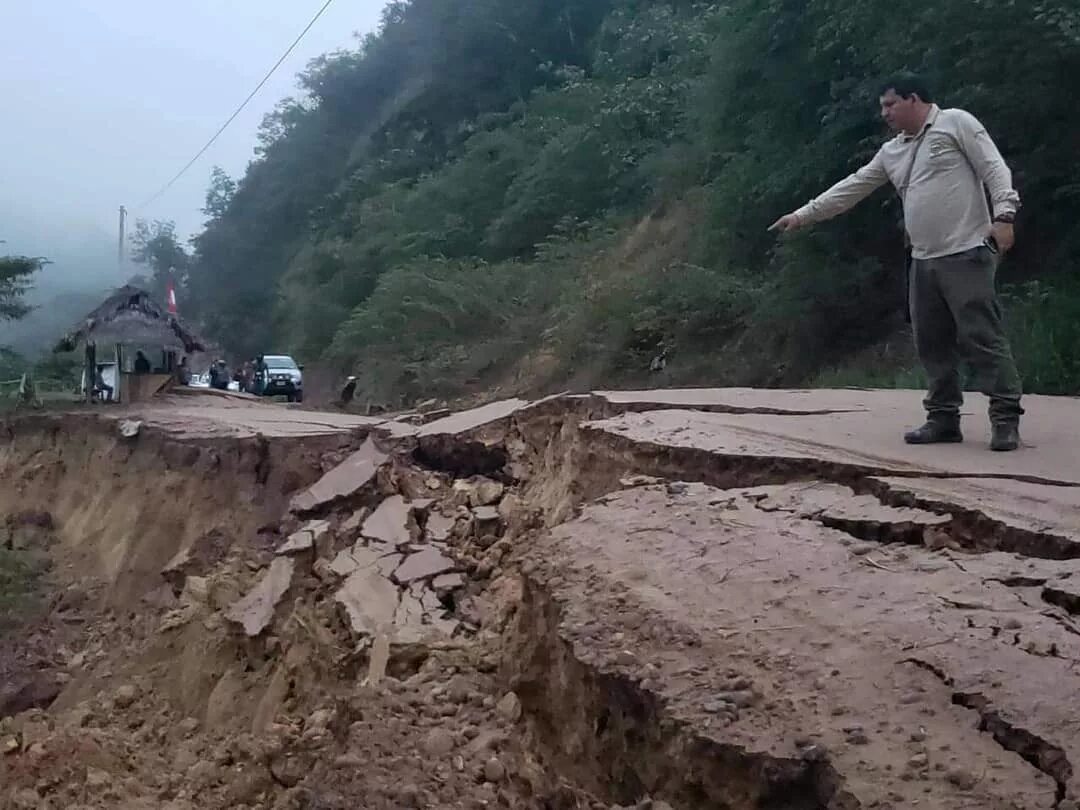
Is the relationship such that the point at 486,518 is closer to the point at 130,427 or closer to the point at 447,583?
the point at 447,583

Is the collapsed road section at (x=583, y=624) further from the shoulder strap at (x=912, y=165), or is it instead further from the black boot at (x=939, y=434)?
the shoulder strap at (x=912, y=165)

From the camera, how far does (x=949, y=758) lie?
207cm

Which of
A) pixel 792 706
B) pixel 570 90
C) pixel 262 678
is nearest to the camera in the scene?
pixel 792 706

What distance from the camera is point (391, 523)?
6004mm

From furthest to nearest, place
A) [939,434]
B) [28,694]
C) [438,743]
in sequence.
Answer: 1. [28,694]
2. [939,434]
3. [438,743]

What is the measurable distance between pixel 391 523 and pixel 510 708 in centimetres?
269

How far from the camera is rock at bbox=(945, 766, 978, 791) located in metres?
1.98

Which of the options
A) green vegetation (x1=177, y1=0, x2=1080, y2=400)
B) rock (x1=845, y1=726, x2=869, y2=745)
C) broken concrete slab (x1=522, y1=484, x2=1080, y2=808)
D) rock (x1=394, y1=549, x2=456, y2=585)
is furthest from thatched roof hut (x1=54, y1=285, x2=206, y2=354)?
rock (x1=845, y1=726, x2=869, y2=745)

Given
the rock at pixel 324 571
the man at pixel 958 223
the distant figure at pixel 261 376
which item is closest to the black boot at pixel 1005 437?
the man at pixel 958 223

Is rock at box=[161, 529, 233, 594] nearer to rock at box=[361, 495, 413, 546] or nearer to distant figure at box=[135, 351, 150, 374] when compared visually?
rock at box=[361, 495, 413, 546]

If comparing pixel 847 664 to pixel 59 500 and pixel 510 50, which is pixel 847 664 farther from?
pixel 510 50

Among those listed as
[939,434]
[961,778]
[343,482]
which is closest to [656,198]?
[343,482]

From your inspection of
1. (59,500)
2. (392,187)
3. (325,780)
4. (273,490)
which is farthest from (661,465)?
(392,187)

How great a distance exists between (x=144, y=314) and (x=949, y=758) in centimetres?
1341
